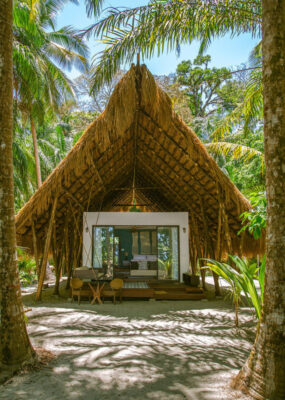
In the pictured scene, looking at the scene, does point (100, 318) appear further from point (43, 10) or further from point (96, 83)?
point (43, 10)

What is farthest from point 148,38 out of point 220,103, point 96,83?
point 220,103

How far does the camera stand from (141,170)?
31.9 feet

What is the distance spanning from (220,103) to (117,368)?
20.1m

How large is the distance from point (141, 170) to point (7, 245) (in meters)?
7.13

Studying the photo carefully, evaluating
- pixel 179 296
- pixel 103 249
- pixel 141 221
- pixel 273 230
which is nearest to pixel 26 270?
pixel 103 249

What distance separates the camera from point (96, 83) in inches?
195

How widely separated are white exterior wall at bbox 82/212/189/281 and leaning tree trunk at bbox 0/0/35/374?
18.9 feet

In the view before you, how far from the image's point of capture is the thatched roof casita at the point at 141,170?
18.5 feet

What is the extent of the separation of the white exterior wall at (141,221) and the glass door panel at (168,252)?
149mm

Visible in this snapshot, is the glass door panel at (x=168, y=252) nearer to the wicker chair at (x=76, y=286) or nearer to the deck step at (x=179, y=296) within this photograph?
the deck step at (x=179, y=296)

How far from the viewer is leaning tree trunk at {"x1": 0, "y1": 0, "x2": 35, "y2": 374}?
9.02 feet

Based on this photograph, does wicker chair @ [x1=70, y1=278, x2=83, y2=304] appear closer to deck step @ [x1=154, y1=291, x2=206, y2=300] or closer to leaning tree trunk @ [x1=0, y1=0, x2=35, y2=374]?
deck step @ [x1=154, y1=291, x2=206, y2=300]

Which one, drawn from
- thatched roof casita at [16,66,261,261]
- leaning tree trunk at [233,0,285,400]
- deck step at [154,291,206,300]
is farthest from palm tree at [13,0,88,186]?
leaning tree trunk at [233,0,285,400]

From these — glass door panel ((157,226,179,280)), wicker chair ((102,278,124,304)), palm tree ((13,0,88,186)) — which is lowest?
wicker chair ((102,278,124,304))
